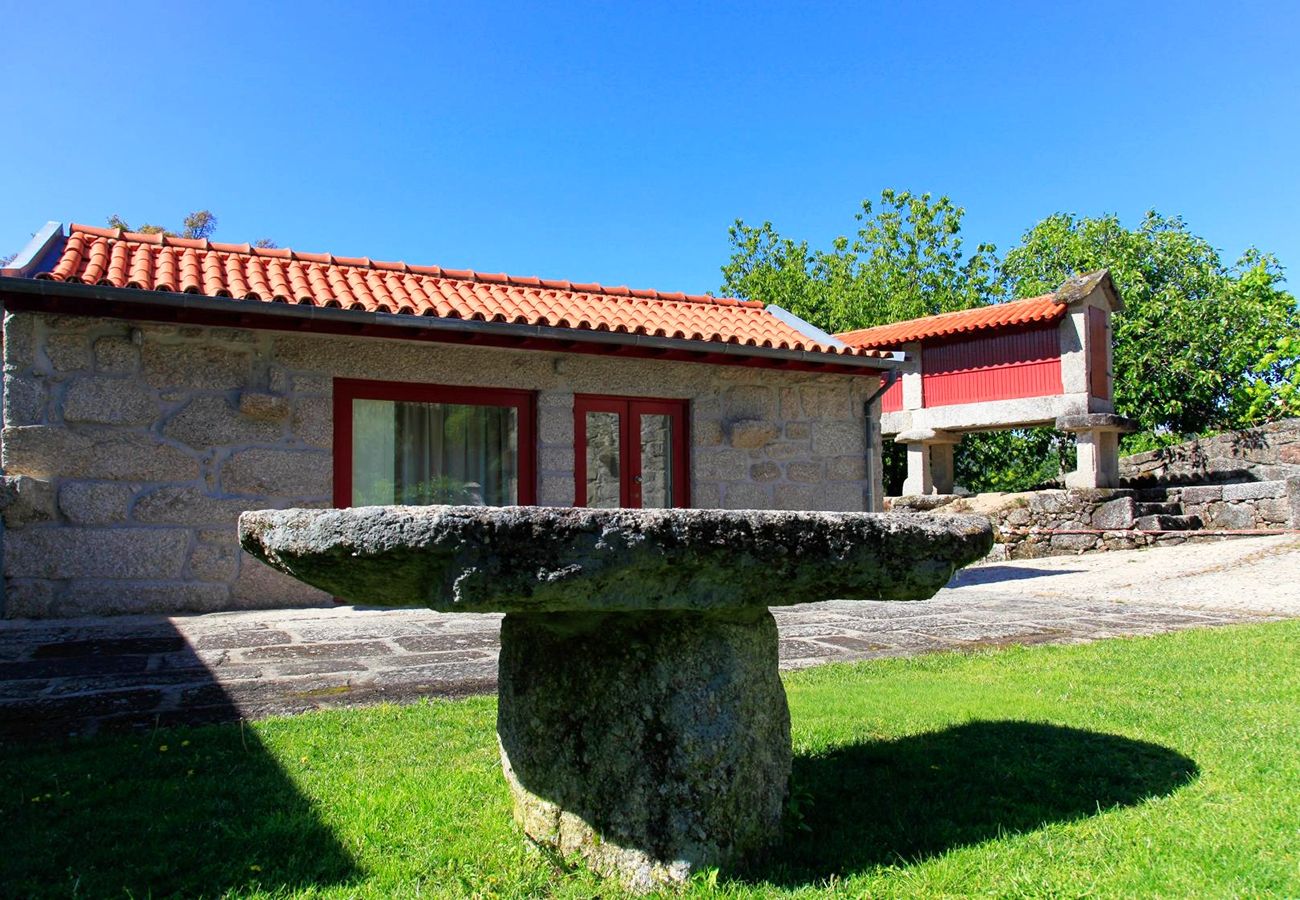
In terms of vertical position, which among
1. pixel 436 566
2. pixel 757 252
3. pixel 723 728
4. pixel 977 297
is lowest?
pixel 723 728

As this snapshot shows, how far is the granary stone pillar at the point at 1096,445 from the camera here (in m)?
13.6

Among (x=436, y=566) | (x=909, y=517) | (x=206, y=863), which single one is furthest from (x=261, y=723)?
(x=909, y=517)

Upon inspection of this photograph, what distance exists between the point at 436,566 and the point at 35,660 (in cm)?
388

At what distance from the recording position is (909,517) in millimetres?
1955

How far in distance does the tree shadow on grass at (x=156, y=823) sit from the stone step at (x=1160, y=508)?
14171mm

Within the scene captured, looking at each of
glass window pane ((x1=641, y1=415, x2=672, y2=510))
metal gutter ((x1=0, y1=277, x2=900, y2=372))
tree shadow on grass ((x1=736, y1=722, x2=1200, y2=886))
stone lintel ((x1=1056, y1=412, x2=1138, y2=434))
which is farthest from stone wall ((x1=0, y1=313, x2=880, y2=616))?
stone lintel ((x1=1056, y1=412, x2=1138, y2=434))

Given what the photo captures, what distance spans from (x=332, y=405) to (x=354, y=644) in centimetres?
269

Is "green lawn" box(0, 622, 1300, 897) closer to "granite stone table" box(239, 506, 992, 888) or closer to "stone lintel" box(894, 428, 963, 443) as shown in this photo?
"granite stone table" box(239, 506, 992, 888)

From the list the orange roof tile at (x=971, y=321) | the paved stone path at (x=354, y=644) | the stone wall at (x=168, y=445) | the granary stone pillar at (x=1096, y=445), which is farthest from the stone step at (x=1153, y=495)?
the stone wall at (x=168, y=445)

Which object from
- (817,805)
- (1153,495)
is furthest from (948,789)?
(1153,495)

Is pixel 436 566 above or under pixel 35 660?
above

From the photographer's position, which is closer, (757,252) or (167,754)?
(167,754)

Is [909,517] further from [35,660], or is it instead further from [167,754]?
[35,660]

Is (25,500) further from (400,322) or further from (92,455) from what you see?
(400,322)
